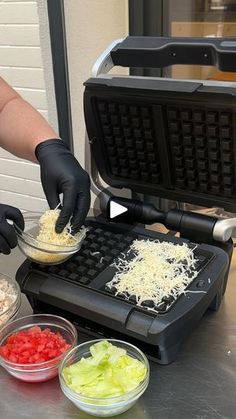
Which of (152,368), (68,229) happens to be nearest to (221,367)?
(152,368)

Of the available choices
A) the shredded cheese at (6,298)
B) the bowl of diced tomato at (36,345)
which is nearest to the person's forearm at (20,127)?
the shredded cheese at (6,298)

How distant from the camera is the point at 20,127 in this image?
1349 mm

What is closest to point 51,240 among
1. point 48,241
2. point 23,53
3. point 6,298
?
point 48,241

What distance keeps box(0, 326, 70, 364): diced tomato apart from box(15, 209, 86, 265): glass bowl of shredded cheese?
15cm

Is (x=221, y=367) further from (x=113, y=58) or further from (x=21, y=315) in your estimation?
(x=113, y=58)

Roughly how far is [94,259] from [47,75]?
58.1 inches

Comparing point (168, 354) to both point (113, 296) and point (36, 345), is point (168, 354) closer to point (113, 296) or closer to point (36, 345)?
point (113, 296)

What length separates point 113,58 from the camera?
1151 millimetres

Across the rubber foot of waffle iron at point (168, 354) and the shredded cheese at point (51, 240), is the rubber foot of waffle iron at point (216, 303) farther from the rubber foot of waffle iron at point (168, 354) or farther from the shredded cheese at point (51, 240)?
the shredded cheese at point (51, 240)

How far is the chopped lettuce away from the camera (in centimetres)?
79

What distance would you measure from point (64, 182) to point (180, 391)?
54cm
